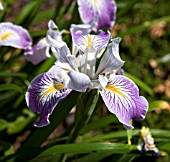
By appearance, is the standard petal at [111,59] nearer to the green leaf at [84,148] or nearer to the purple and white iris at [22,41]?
the green leaf at [84,148]

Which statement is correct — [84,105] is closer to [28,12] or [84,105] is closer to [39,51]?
[39,51]

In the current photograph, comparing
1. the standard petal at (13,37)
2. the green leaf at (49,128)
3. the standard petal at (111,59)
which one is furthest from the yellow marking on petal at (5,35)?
the standard petal at (111,59)

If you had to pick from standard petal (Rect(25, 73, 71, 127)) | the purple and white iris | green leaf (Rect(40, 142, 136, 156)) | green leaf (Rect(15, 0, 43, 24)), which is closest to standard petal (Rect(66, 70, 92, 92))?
standard petal (Rect(25, 73, 71, 127))

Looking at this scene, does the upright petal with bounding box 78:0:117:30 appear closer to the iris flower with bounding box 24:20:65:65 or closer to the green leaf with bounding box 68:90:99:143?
the iris flower with bounding box 24:20:65:65

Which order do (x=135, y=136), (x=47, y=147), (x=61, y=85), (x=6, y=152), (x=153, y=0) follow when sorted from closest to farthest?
(x=61, y=85) → (x=47, y=147) → (x=6, y=152) → (x=135, y=136) → (x=153, y=0)

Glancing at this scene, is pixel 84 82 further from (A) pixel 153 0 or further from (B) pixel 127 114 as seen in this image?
(A) pixel 153 0

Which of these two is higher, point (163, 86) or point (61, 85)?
point (61, 85)

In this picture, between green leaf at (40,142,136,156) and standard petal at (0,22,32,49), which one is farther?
standard petal at (0,22,32,49)

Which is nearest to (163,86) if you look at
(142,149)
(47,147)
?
(142,149)
